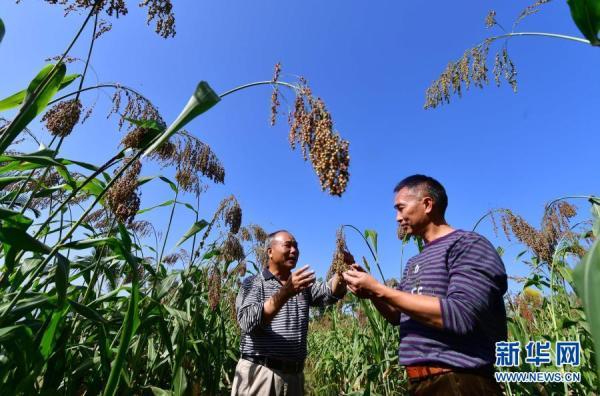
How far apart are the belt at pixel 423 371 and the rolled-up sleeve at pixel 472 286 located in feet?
0.70

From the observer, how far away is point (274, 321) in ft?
8.84

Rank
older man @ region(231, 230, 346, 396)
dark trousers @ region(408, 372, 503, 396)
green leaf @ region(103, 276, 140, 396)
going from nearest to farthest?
green leaf @ region(103, 276, 140, 396)
dark trousers @ region(408, 372, 503, 396)
older man @ region(231, 230, 346, 396)

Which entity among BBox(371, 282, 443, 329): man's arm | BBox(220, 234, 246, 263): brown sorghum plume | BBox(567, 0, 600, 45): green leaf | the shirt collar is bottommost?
BBox(371, 282, 443, 329): man's arm

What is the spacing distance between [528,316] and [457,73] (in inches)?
117

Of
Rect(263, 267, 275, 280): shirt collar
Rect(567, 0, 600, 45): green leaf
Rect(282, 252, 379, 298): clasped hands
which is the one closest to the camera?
Rect(567, 0, 600, 45): green leaf

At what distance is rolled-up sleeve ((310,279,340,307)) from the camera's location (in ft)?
9.27

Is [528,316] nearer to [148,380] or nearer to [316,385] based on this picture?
[316,385]

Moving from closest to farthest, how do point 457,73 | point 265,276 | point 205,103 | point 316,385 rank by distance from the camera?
point 205,103 → point 457,73 → point 265,276 → point 316,385

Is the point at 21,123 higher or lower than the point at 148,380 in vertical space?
higher

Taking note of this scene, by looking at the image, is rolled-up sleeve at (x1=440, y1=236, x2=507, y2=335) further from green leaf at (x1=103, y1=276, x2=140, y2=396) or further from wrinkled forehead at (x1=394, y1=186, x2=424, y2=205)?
green leaf at (x1=103, y1=276, x2=140, y2=396)

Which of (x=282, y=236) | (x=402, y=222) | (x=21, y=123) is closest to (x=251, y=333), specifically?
(x=282, y=236)

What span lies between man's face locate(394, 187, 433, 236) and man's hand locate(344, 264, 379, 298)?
0.42 metres

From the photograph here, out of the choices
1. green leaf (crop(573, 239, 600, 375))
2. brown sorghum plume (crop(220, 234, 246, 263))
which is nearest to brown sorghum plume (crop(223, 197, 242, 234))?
brown sorghum plume (crop(220, 234, 246, 263))

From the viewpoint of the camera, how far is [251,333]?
265 centimetres
